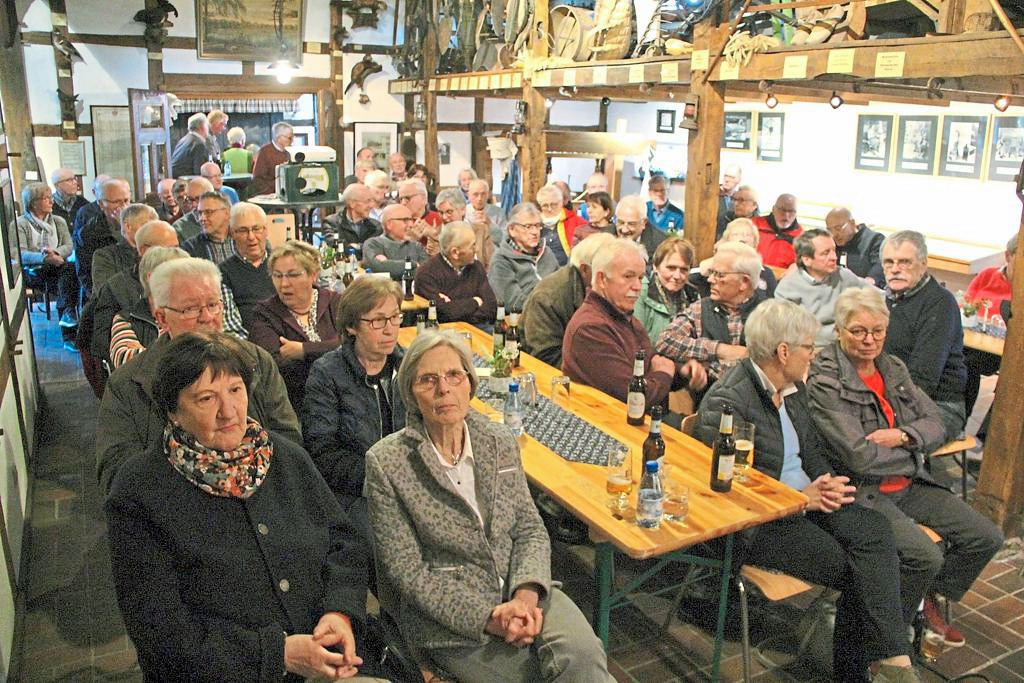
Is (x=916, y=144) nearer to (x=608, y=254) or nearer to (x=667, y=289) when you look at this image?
(x=667, y=289)

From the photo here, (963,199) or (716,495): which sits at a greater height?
(963,199)

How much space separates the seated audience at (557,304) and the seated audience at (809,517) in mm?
1346

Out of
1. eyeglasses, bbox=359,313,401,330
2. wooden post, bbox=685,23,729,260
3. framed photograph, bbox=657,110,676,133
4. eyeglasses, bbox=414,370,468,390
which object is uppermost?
framed photograph, bbox=657,110,676,133

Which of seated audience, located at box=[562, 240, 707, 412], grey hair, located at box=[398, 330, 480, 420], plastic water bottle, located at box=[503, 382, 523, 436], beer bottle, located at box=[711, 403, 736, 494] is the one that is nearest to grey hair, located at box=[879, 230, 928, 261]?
seated audience, located at box=[562, 240, 707, 412]

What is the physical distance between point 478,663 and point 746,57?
417 cm

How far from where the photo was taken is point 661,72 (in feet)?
19.6

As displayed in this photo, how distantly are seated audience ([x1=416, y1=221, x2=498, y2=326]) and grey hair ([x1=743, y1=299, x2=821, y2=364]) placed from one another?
2592 millimetres

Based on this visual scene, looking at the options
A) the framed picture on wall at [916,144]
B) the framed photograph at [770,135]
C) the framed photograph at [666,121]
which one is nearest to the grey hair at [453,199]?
the framed picture on wall at [916,144]

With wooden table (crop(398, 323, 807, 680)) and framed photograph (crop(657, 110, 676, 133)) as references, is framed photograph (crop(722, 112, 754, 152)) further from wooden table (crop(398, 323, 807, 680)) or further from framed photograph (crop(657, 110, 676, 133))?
wooden table (crop(398, 323, 807, 680))

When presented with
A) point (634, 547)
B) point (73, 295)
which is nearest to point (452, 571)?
point (634, 547)

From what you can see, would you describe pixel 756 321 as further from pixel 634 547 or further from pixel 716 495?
pixel 634 547

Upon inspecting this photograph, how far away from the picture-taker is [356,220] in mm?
7395

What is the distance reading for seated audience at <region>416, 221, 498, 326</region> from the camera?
17.9 ft

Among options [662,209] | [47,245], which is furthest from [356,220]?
[47,245]
